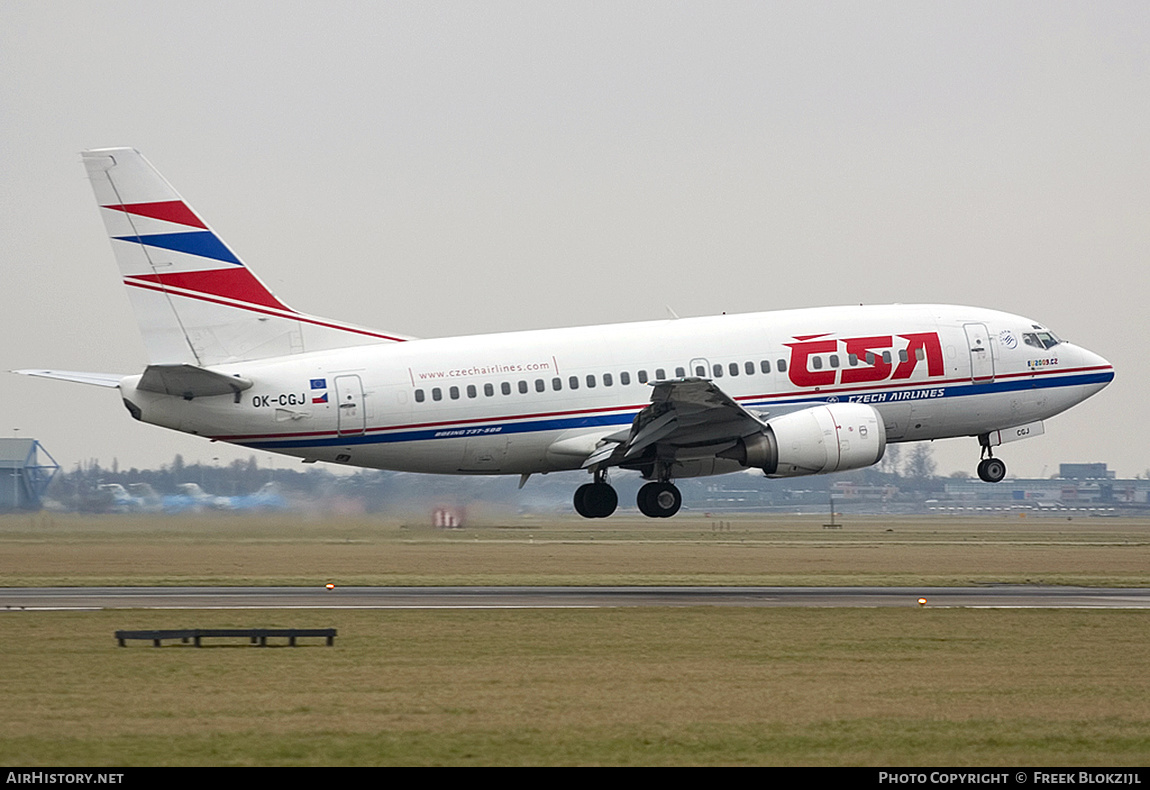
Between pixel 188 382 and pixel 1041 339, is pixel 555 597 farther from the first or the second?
pixel 1041 339

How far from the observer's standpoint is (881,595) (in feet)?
143

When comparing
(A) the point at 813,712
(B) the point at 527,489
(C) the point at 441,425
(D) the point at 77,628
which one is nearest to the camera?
(A) the point at 813,712

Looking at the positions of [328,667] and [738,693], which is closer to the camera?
[738,693]

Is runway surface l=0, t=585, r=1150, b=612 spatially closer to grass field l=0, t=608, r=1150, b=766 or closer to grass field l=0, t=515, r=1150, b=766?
grass field l=0, t=515, r=1150, b=766

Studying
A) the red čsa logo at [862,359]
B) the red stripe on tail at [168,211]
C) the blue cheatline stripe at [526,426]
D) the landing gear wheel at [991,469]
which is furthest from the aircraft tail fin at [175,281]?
the landing gear wheel at [991,469]

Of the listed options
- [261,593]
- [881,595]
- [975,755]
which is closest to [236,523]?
[261,593]

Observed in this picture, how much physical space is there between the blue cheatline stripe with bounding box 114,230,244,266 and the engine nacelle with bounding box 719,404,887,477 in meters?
15.3

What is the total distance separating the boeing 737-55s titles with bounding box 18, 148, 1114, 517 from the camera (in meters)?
42.7

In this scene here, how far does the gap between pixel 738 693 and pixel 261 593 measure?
22333 mm

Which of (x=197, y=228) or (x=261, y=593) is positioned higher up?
(x=197, y=228)

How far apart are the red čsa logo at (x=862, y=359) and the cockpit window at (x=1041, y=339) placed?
377 centimetres

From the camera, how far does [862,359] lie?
149ft

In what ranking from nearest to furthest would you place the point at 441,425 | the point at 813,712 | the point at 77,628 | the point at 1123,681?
the point at 813,712, the point at 1123,681, the point at 77,628, the point at 441,425

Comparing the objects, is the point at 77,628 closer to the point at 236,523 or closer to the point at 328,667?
the point at 328,667
